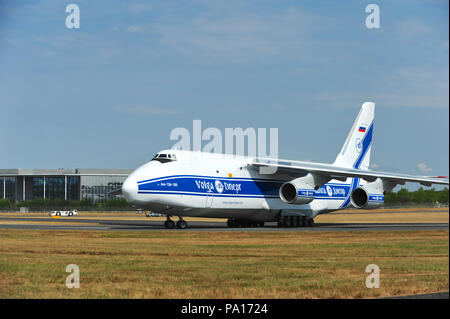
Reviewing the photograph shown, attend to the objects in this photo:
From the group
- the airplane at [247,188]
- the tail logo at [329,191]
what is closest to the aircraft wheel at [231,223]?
the airplane at [247,188]

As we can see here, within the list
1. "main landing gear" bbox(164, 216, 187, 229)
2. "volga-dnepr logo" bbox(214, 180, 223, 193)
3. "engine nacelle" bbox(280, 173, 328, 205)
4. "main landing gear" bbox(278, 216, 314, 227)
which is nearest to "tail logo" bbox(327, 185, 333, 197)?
"main landing gear" bbox(278, 216, 314, 227)

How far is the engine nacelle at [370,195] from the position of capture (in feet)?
159

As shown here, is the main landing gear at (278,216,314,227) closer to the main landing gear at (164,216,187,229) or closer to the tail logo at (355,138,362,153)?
the main landing gear at (164,216,187,229)

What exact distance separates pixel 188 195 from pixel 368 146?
22.2 m

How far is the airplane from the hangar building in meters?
106

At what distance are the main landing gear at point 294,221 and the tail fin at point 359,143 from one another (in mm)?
7929

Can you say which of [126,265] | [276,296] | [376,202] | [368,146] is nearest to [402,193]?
[368,146]

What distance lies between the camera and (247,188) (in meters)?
47.3

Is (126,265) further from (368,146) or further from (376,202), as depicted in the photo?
(368,146)

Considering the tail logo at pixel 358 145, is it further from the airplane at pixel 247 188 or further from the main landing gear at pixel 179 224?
the main landing gear at pixel 179 224

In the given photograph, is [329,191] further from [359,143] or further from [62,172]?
[62,172]

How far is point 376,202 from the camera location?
4900 centimetres

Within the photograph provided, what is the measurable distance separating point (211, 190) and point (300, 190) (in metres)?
6.56

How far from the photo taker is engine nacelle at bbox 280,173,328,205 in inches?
1827
